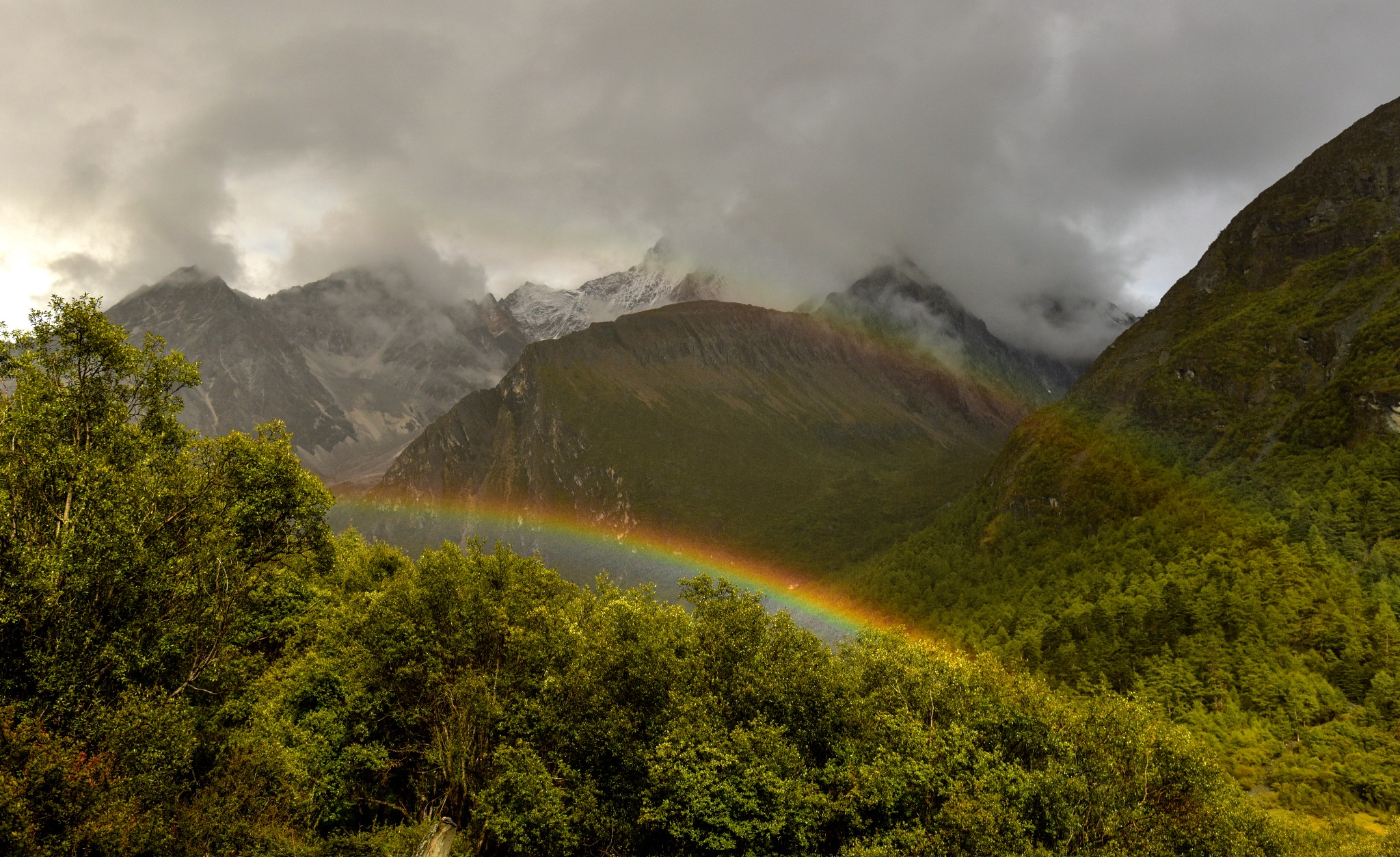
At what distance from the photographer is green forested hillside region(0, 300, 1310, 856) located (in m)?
27.3

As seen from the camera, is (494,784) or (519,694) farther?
(519,694)

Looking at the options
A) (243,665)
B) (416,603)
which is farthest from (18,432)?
(416,603)

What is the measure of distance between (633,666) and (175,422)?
100ft

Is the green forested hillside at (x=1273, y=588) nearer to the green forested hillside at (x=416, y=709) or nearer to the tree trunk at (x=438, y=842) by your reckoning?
the green forested hillside at (x=416, y=709)

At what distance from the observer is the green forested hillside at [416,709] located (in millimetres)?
27297

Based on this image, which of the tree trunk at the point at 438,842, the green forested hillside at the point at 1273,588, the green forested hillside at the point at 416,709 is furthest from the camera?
the green forested hillside at the point at 1273,588

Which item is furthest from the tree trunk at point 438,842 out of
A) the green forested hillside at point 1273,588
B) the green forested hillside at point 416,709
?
the green forested hillside at point 1273,588

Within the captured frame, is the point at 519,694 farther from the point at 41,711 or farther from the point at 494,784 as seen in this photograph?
the point at 41,711

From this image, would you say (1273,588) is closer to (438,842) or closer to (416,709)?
(438,842)

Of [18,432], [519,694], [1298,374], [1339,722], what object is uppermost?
[1298,374]

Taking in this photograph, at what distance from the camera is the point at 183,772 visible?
3153 cm

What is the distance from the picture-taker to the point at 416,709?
43.4 meters

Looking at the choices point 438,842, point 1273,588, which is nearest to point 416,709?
point 438,842

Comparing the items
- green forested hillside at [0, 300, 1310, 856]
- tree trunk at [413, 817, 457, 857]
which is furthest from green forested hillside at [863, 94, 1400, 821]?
tree trunk at [413, 817, 457, 857]
